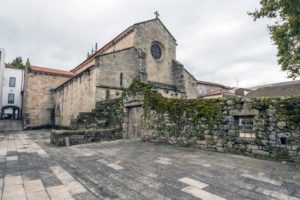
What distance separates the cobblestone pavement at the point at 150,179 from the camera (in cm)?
313

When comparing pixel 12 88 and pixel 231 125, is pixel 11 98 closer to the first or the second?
pixel 12 88

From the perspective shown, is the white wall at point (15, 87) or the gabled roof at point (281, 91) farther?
the white wall at point (15, 87)

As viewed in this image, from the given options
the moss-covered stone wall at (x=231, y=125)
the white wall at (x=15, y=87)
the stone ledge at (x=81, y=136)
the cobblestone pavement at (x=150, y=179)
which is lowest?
the cobblestone pavement at (x=150, y=179)

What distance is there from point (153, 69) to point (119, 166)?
1571cm

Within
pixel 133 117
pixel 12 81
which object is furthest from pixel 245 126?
pixel 12 81

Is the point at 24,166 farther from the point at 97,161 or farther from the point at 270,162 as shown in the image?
the point at 270,162

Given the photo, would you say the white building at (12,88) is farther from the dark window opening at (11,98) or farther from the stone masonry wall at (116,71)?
the stone masonry wall at (116,71)

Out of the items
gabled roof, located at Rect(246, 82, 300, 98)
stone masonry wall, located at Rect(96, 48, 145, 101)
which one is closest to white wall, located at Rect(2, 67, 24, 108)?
stone masonry wall, located at Rect(96, 48, 145, 101)

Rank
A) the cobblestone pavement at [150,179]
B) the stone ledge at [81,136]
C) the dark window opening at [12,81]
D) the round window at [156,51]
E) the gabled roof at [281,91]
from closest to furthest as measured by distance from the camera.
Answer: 1. the cobblestone pavement at [150,179]
2. the stone ledge at [81,136]
3. the round window at [156,51]
4. the gabled roof at [281,91]
5. the dark window opening at [12,81]

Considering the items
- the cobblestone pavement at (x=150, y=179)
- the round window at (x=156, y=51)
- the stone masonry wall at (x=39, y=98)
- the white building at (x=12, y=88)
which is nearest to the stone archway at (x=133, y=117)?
the cobblestone pavement at (x=150, y=179)

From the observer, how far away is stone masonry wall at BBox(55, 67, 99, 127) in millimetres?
15420

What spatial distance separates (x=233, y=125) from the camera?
6.45 m

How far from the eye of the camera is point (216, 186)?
3451mm

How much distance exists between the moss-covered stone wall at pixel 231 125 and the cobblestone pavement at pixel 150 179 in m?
0.65
